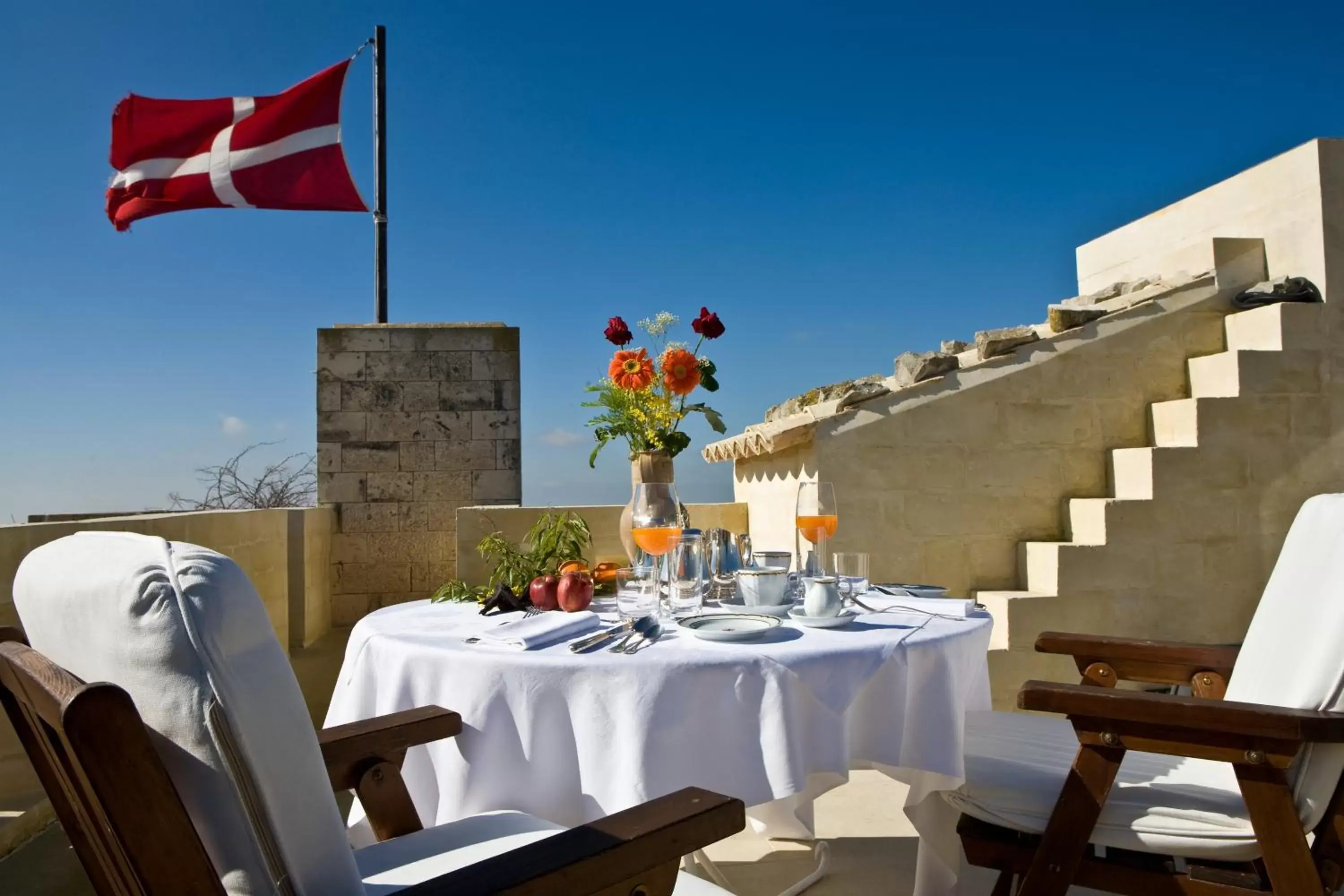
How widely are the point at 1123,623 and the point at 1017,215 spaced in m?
4.01

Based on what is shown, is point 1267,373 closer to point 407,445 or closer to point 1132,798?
point 1132,798

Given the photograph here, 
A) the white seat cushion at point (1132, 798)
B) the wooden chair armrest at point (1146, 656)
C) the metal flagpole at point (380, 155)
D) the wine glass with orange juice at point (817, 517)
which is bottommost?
the white seat cushion at point (1132, 798)

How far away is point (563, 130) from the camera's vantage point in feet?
24.3

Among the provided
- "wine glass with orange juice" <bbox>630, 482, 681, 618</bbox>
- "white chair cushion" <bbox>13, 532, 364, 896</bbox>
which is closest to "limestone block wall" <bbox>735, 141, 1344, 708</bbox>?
"wine glass with orange juice" <bbox>630, 482, 681, 618</bbox>

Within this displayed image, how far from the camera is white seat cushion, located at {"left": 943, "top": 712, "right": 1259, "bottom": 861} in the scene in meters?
1.49

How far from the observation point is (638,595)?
208 centimetres

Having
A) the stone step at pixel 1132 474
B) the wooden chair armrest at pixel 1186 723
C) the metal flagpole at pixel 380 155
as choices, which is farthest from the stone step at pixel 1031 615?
the metal flagpole at pixel 380 155

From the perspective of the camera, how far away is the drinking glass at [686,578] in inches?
72.7

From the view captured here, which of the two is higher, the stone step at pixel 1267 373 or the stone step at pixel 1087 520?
the stone step at pixel 1267 373

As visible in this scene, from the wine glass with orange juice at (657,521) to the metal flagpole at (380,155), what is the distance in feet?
13.9

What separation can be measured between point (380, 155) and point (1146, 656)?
5.58m

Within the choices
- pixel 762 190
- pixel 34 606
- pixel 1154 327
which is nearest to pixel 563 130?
pixel 762 190

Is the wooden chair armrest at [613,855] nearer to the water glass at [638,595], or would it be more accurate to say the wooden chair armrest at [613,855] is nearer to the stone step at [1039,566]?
the water glass at [638,595]

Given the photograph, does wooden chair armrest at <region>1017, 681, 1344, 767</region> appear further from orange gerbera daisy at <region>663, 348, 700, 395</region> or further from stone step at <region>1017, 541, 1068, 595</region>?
stone step at <region>1017, 541, 1068, 595</region>
